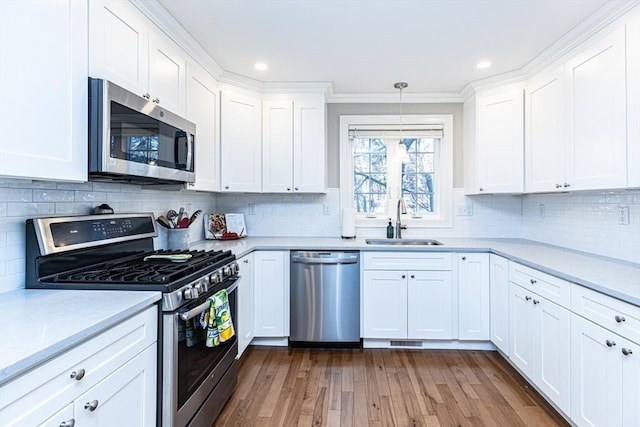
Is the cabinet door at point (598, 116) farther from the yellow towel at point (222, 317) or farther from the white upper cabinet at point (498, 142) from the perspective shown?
the yellow towel at point (222, 317)

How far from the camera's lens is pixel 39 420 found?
2.87 feet

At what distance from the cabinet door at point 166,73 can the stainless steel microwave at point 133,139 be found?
15 centimetres

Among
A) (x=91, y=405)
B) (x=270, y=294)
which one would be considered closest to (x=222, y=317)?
(x=91, y=405)

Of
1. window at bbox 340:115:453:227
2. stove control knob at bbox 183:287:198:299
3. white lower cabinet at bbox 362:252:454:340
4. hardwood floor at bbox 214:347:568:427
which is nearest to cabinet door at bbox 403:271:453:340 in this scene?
white lower cabinet at bbox 362:252:454:340

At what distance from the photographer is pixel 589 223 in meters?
2.55

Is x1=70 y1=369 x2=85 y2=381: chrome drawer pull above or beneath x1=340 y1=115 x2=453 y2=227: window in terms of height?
beneath

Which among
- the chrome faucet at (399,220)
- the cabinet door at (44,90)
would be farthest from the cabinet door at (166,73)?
the chrome faucet at (399,220)

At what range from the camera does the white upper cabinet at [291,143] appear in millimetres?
3307

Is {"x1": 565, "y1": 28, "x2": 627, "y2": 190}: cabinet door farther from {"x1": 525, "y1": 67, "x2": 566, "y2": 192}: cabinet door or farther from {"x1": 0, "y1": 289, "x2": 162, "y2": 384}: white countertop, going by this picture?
{"x1": 0, "y1": 289, "x2": 162, "y2": 384}: white countertop

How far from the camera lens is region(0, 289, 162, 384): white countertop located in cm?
85

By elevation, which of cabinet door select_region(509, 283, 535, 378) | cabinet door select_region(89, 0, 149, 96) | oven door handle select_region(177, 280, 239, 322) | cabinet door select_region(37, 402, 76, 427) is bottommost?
cabinet door select_region(509, 283, 535, 378)

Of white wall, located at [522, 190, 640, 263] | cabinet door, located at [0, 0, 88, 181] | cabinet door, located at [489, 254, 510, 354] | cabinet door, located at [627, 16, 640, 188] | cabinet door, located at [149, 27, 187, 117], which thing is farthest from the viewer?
cabinet door, located at [489, 254, 510, 354]

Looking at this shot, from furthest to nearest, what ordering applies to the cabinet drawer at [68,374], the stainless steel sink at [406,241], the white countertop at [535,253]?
the stainless steel sink at [406,241]
the white countertop at [535,253]
the cabinet drawer at [68,374]

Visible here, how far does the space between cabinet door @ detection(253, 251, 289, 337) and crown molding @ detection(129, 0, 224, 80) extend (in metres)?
1.59
